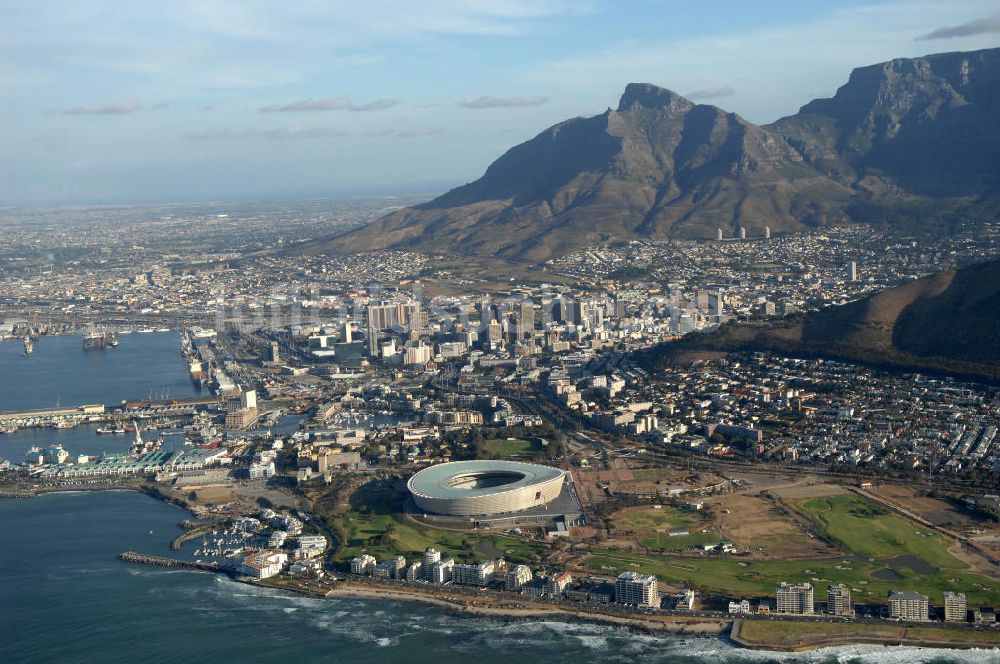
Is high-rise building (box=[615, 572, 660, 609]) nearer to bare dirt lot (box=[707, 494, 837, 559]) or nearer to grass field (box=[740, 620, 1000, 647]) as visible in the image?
grass field (box=[740, 620, 1000, 647])

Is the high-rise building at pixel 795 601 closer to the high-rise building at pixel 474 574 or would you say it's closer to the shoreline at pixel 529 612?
the shoreline at pixel 529 612

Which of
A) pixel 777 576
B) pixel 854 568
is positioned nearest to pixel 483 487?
pixel 777 576

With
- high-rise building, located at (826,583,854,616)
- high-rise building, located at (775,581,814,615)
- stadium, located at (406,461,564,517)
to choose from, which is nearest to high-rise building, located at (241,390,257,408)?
stadium, located at (406,461,564,517)

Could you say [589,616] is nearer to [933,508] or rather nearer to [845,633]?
[845,633]

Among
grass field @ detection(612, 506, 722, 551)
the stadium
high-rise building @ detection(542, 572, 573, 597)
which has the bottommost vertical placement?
grass field @ detection(612, 506, 722, 551)

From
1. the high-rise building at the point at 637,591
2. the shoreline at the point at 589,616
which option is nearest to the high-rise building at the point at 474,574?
the shoreline at the point at 589,616
